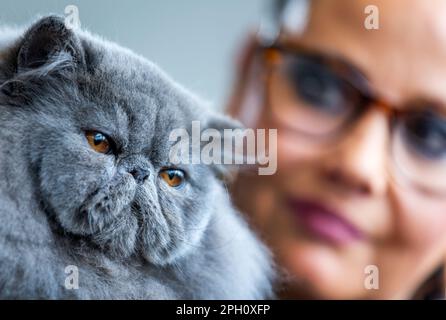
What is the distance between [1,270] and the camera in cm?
65

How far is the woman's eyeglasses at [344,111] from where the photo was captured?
0.94 meters

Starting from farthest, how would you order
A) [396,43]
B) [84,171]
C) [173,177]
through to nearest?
[396,43] < [173,177] < [84,171]

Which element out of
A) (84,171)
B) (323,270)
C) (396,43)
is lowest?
(323,270)

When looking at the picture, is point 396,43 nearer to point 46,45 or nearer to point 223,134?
point 223,134

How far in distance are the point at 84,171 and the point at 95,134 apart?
2.1 inches

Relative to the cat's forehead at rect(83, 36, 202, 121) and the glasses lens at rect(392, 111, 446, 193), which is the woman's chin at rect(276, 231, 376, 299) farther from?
the cat's forehead at rect(83, 36, 202, 121)

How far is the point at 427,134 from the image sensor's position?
3.13ft

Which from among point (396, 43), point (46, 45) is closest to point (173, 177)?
point (46, 45)


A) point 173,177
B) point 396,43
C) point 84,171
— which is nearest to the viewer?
point 84,171

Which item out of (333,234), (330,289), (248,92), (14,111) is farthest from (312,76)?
(14,111)

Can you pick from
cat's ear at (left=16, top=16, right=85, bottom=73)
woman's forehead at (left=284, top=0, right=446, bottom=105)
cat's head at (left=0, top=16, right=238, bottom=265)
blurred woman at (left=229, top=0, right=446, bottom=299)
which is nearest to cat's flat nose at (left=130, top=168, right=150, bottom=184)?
cat's head at (left=0, top=16, right=238, bottom=265)

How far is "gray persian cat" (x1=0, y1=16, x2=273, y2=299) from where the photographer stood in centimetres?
69

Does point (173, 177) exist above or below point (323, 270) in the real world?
above

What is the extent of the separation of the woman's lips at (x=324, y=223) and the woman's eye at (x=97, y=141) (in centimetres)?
38
